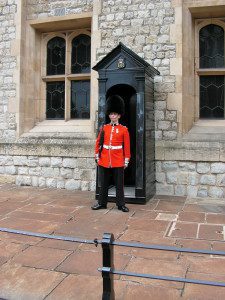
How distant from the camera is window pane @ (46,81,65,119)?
7469 mm

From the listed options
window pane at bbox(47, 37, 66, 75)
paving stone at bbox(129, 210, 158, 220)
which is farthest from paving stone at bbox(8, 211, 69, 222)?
window pane at bbox(47, 37, 66, 75)

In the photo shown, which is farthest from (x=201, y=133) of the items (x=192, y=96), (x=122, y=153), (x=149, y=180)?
(x=122, y=153)

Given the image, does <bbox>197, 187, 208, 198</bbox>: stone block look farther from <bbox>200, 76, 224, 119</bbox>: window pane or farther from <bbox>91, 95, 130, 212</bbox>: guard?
<bbox>91, 95, 130, 212</bbox>: guard

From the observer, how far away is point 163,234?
3979 mm

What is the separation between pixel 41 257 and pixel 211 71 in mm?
4799

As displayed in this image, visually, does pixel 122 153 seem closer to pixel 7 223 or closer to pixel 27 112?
pixel 7 223

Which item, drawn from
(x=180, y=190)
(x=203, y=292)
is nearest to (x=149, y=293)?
(x=203, y=292)

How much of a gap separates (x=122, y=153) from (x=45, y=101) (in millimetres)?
3212

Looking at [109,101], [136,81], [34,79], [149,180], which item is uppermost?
[34,79]

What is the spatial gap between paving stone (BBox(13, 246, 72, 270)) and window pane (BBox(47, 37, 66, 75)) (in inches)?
190

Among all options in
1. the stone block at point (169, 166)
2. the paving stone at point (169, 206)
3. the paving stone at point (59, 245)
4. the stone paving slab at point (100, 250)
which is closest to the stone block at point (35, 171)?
the stone paving slab at point (100, 250)

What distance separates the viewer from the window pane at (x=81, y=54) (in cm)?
725

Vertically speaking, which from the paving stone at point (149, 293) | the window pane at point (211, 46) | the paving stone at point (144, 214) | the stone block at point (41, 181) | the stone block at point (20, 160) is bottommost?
the paving stone at point (149, 293)

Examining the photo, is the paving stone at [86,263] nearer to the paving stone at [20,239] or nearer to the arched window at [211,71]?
the paving stone at [20,239]
